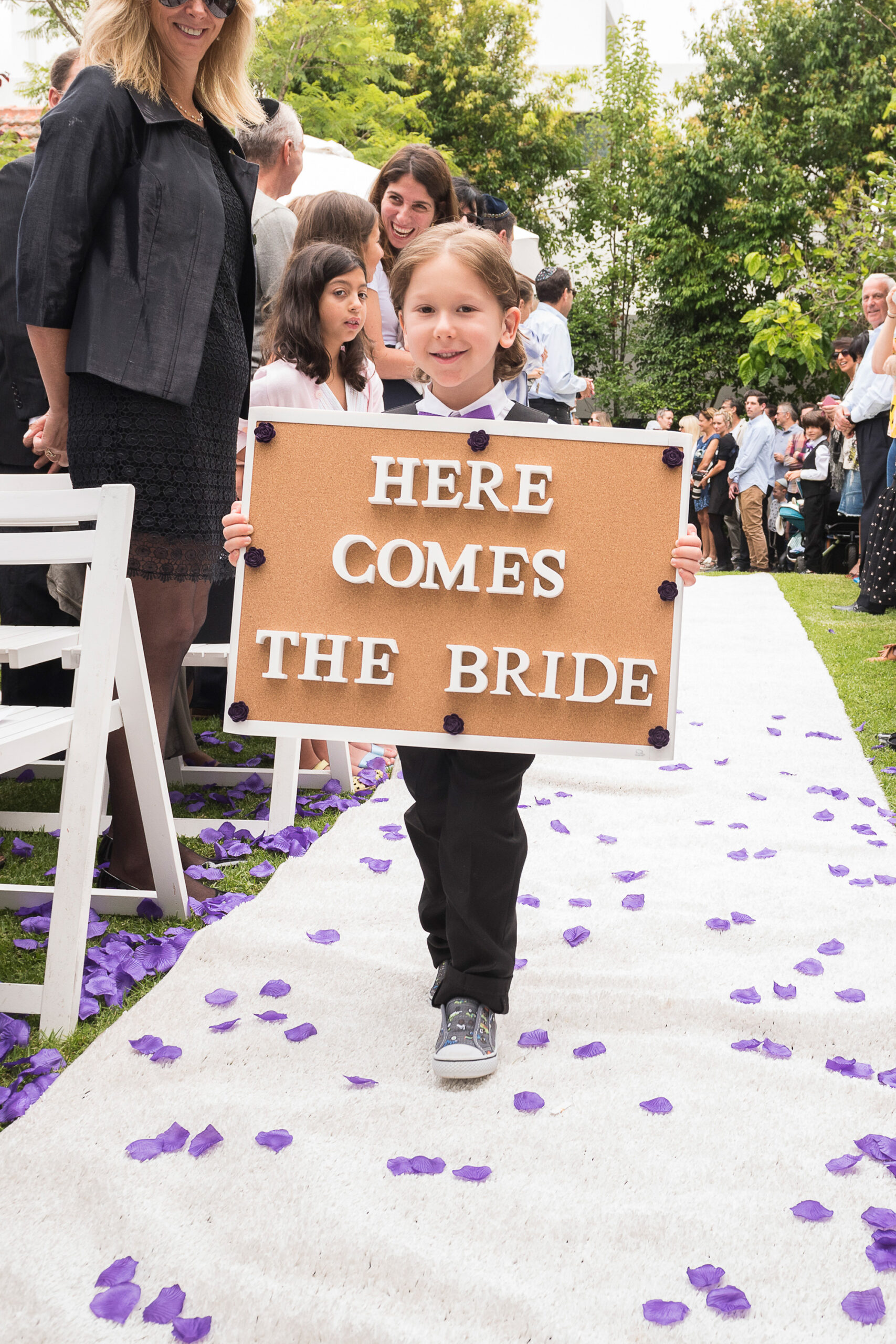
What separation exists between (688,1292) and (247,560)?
4.49 ft

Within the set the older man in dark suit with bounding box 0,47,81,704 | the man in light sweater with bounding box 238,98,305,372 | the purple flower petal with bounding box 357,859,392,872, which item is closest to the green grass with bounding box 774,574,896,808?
the purple flower petal with bounding box 357,859,392,872

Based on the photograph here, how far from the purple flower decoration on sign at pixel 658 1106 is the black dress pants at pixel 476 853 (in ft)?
1.09

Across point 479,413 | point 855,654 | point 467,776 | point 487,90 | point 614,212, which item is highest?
point 487,90

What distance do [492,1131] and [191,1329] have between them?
66cm

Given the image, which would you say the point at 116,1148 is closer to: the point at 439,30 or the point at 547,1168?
the point at 547,1168

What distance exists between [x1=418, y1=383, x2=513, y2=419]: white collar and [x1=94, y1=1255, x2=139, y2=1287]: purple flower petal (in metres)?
1.54

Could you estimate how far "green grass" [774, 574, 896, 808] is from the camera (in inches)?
196

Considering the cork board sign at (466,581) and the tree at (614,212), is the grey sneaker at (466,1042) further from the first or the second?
the tree at (614,212)

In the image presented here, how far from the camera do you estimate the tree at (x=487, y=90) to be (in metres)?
22.9

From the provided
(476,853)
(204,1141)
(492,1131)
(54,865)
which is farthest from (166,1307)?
(54,865)

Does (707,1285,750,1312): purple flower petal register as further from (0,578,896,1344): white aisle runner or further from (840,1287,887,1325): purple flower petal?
(840,1287,887,1325): purple flower petal

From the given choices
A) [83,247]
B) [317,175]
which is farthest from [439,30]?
[83,247]

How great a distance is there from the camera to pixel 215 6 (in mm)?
2590

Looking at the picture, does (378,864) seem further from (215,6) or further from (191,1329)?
(215,6)
